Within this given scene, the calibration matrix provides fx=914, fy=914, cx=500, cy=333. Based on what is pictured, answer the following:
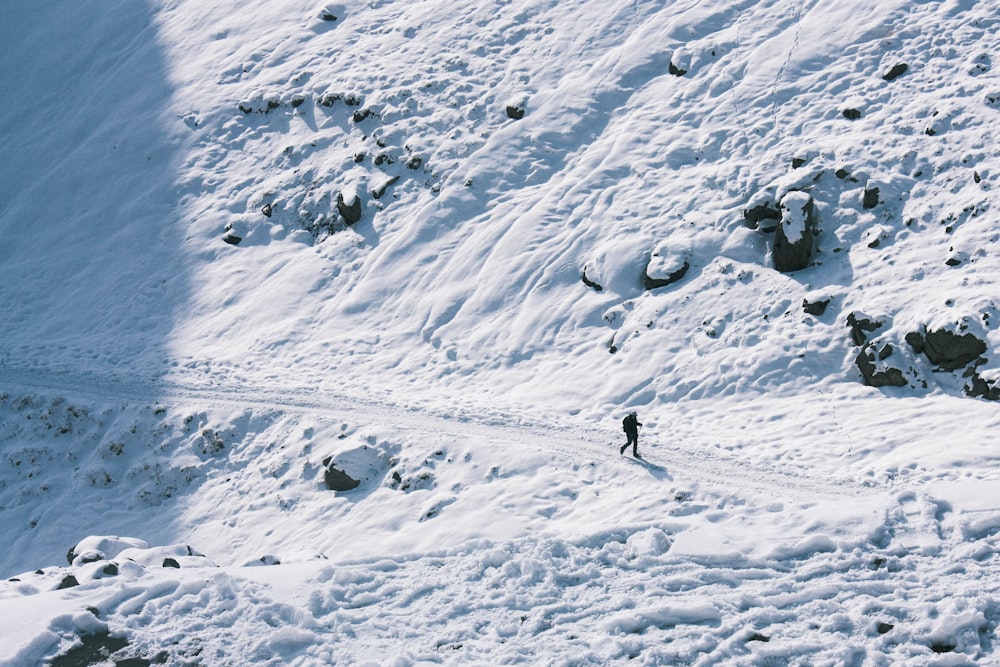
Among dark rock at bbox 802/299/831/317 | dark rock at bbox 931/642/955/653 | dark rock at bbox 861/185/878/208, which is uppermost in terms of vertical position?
dark rock at bbox 861/185/878/208

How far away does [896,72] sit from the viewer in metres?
23.9

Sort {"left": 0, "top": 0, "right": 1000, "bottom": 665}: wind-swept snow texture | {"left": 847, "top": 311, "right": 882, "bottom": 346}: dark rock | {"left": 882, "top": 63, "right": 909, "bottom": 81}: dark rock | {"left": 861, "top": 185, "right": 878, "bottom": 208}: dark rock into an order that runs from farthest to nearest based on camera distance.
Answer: {"left": 882, "top": 63, "right": 909, "bottom": 81}: dark rock
{"left": 861, "top": 185, "right": 878, "bottom": 208}: dark rock
{"left": 847, "top": 311, "right": 882, "bottom": 346}: dark rock
{"left": 0, "top": 0, "right": 1000, "bottom": 665}: wind-swept snow texture

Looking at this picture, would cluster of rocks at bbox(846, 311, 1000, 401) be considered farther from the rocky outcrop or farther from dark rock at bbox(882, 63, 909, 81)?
the rocky outcrop

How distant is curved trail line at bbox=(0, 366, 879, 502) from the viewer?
54.0 feet

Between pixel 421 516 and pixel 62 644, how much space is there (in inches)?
312

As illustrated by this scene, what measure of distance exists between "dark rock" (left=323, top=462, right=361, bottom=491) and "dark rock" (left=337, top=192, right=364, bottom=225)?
33.4 feet

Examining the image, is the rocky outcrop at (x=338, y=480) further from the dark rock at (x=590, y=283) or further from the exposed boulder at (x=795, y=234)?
the exposed boulder at (x=795, y=234)

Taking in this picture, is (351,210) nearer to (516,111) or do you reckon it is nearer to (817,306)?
(516,111)

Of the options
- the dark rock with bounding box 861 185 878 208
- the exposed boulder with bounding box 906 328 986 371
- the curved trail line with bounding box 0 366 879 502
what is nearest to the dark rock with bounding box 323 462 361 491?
the curved trail line with bounding box 0 366 879 502

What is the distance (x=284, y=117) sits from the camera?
3197cm

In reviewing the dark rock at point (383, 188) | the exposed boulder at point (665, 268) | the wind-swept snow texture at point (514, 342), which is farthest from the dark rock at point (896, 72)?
the dark rock at point (383, 188)

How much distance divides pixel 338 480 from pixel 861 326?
37.9 feet

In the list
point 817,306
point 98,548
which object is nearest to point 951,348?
point 817,306

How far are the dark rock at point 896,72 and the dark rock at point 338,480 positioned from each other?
674 inches
